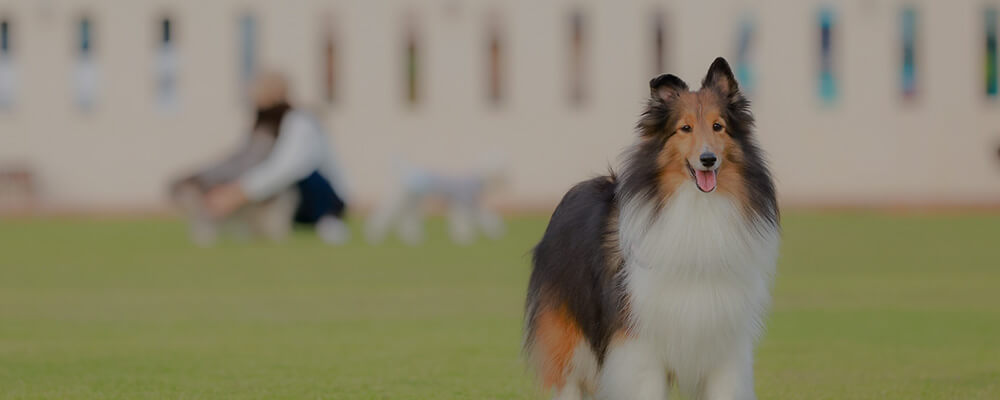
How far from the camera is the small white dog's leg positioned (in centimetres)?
514

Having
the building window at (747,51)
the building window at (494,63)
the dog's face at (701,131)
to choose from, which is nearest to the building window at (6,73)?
the building window at (494,63)

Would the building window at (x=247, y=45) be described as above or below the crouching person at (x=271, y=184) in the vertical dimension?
above

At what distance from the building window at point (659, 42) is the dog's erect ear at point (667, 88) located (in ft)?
79.9

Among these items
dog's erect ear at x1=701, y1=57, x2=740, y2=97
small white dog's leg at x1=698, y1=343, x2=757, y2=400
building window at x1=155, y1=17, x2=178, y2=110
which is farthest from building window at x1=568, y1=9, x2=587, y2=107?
small white dog's leg at x1=698, y1=343, x2=757, y2=400

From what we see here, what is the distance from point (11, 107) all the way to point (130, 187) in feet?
8.72

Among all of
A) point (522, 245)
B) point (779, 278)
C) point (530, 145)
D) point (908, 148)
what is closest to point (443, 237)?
point (522, 245)

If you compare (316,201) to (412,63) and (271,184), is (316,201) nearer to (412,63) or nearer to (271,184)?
(271,184)

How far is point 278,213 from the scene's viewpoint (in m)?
16.8

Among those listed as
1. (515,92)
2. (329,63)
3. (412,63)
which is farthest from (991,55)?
(329,63)

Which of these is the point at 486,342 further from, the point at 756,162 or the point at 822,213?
the point at 822,213

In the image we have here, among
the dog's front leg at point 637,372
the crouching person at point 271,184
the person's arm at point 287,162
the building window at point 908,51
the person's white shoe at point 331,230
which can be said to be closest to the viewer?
the dog's front leg at point 637,372

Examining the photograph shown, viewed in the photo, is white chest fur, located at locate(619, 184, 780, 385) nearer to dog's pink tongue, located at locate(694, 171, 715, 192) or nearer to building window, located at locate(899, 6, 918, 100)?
dog's pink tongue, located at locate(694, 171, 715, 192)

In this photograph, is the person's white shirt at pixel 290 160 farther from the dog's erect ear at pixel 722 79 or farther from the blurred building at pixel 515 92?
the blurred building at pixel 515 92

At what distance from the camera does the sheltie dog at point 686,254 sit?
504cm
